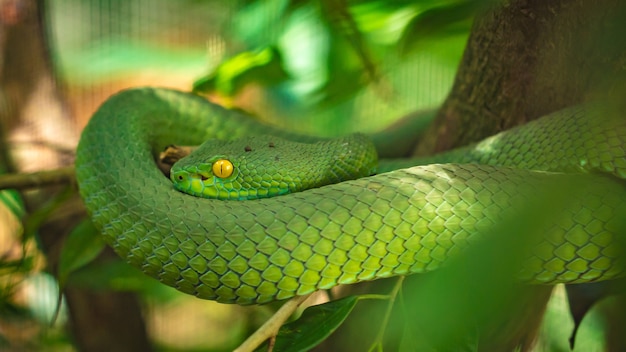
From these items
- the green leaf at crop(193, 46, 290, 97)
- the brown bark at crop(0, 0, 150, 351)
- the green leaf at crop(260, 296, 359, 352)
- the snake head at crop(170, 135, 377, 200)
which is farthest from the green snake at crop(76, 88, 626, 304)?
the brown bark at crop(0, 0, 150, 351)

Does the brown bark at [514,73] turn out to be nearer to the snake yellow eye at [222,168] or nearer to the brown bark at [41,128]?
the snake yellow eye at [222,168]

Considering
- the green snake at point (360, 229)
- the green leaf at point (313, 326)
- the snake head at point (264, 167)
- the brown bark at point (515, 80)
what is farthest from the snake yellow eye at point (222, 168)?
the brown bark at point (515, 80)

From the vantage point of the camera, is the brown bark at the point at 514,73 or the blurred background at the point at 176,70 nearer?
the brown bark at the point at 514,73

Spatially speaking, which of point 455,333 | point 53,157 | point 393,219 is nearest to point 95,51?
point 53,157

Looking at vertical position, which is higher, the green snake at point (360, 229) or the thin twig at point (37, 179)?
the green snake at point (360, 229)

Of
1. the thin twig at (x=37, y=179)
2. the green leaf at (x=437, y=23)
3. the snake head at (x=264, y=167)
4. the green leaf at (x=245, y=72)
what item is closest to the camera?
the snake head at (x=264, y=167)

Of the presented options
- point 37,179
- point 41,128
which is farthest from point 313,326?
point 41,128
